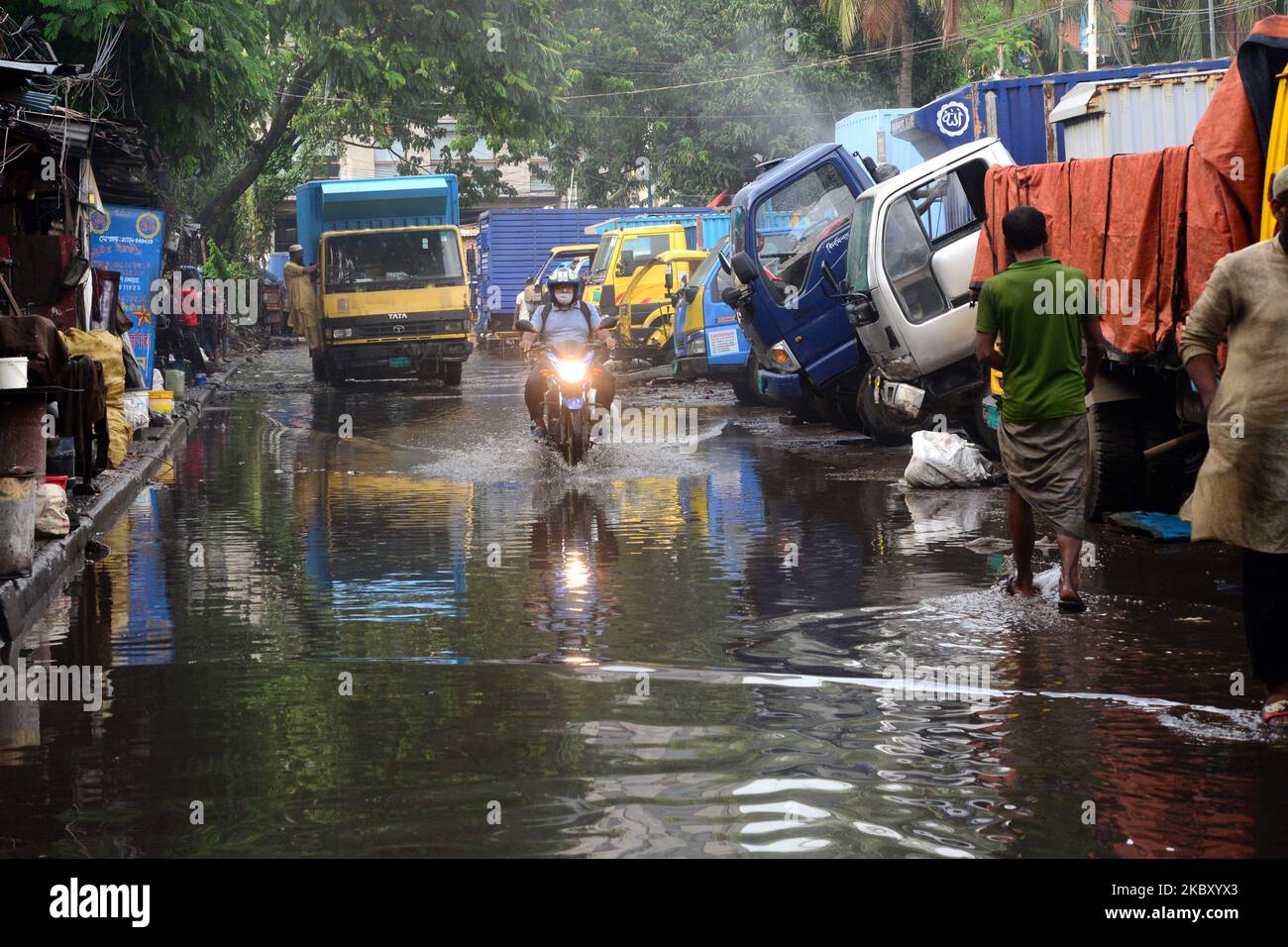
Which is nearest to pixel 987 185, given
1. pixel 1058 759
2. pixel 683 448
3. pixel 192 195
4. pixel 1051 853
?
pixel 683 448

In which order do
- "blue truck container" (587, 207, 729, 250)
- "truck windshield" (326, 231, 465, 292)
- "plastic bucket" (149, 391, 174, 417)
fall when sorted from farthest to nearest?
"blue truck container" (587, 207, 729, 250) < "truck windshield" (326, 231, 465, 292) < "plastic bucket" (149, 391, 174, 417)

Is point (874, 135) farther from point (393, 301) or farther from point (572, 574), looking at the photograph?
point (572, 574)

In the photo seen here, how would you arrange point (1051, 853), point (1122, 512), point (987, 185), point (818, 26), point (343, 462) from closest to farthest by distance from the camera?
1. point (1051, 853)
2. point (1122, 512)
3. point (987, 185)
4. point (343, 462)
5. point (818, 26)

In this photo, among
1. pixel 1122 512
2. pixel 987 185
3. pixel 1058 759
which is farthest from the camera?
pixel 987 185

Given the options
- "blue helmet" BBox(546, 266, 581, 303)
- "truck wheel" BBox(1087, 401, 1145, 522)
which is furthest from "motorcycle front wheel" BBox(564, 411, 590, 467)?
"truck wheel" BBox(1087, 401, 1145, 522)

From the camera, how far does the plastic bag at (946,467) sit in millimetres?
13164

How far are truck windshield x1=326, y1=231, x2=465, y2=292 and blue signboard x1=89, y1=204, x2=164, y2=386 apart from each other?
6.58m

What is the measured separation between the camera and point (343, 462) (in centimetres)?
1639

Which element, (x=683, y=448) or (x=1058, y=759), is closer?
(x=1058, y=759)

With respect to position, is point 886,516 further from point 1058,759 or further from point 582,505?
point 1058,759

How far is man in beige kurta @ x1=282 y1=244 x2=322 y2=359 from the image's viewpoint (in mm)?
27777

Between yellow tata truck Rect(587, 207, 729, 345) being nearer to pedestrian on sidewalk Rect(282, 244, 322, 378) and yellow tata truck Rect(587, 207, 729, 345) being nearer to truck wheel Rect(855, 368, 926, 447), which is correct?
pedestrian on sidewalk Rect(282, 244, 322, 378)
